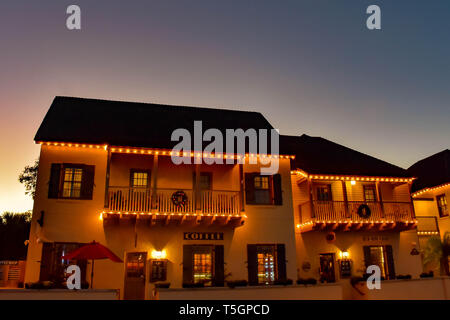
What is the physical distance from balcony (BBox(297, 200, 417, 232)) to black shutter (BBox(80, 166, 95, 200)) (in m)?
10.0

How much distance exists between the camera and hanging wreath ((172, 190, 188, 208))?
657 inches

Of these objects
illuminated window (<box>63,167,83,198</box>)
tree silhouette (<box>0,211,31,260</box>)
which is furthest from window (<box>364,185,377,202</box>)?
tree silhouette (<box>0,211,31,260</box>)

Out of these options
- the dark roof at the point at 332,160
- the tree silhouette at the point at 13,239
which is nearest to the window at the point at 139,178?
the dark roof at the point at 332,160

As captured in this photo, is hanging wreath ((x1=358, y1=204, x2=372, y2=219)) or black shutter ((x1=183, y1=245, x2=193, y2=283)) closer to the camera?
black shutter ((x1=183, y1=245, x2=193, y2=283))

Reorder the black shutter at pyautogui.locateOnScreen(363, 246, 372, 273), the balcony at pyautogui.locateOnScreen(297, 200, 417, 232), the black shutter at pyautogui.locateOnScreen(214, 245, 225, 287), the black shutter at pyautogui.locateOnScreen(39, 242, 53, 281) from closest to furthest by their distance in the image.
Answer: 1. the black shutter at pyautogui.locateOnScreen(39, 242, 53, 281)
2. the black shutter at pyautogui.locateOnScreen(214, 245, 225, 287)
3. the balcony at pyautogui.locateOnScreen(297, 200, 417, 232)
4. the black shutter at pyautogui.locateOnScreen(363, 246, 372, 273)

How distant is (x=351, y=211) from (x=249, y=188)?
18.9 ft

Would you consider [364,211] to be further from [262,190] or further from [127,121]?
[127,121]

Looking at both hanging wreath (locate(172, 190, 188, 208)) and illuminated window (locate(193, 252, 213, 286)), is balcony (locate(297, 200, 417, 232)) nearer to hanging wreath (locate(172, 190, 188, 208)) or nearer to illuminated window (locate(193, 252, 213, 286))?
illuminated window (locate(193, 252, 213, 286))

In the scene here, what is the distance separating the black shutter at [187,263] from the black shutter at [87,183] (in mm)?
4521

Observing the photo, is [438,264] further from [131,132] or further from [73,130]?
[73,130]

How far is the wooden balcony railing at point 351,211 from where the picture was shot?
65.3ft

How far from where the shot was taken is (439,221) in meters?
25.1

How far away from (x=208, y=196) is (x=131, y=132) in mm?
4744
